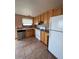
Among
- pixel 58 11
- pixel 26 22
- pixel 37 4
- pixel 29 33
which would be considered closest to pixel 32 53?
pixel 37 4

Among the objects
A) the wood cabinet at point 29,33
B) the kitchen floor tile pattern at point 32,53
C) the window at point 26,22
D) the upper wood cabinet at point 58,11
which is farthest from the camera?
the window at point 26,22

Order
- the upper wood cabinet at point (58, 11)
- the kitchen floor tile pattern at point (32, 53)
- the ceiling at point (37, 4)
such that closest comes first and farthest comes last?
the ceiling at point (37, 4) → the kitchen floor tile pattern at point (32, 53) → the upper wood cabinet at point (58, 11)

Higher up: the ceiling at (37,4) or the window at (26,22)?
the ceiling at (37,4)

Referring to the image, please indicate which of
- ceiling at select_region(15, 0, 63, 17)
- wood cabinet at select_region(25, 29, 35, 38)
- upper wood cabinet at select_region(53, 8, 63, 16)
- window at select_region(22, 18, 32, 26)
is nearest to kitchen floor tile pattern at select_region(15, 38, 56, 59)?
upper wood cabinet at select_region(53, 8, 63, 16)

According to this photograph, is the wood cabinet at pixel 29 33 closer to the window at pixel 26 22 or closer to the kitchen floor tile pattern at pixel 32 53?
the window at pixel 26 22

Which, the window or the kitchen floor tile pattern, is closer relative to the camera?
the kitchen floor tile pattern

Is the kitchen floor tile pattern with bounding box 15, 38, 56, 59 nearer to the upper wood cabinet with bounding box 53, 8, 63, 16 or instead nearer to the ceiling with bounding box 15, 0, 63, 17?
the upper wood cabinet with bounding box 53, 8, 63, 16

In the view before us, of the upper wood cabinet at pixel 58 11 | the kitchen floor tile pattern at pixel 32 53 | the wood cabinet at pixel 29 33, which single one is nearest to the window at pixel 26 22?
the wood cabinet at pixel 29 33

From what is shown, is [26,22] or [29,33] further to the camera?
[26,22]

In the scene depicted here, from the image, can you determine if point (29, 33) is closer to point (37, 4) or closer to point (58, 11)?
point (58, 11)
